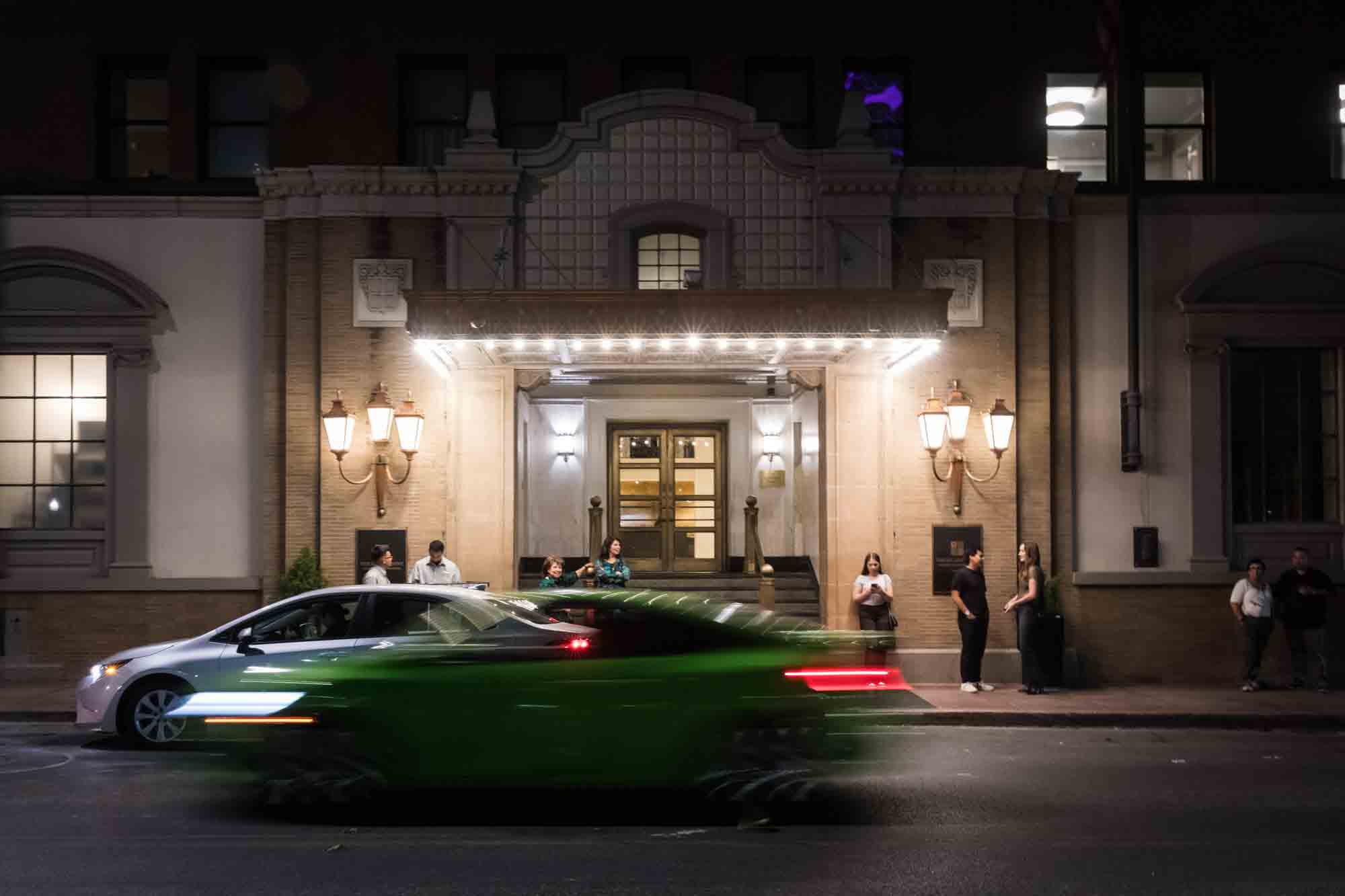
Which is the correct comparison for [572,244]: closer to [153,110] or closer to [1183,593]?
[153,110]

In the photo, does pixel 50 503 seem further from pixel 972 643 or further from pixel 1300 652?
pixel 1300 652

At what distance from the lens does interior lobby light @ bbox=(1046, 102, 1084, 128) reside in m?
17.4

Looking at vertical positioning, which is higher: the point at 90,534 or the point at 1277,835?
the point at 90,534

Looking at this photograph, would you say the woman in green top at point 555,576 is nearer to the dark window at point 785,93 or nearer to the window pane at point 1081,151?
the dark window at point 785,93

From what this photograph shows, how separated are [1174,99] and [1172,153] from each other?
2.56 feet

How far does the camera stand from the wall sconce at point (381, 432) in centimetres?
1606

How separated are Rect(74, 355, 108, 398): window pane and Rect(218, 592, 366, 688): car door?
7257mm

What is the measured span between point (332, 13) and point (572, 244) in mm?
4682

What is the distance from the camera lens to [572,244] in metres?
16.7

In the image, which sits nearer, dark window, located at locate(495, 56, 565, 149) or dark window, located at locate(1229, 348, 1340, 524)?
dark window, located at locate(1229, 348, 1340, 524)

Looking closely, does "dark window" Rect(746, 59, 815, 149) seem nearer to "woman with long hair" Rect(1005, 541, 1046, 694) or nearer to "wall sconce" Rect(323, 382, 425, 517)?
"wall sconce" Rect(323, 382, 425, 517)

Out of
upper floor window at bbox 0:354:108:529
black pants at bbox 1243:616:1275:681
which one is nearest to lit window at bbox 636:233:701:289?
upper floor window at bbox 0:354:108:529

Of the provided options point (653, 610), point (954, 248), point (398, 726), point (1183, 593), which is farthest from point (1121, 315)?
point (398, 726)

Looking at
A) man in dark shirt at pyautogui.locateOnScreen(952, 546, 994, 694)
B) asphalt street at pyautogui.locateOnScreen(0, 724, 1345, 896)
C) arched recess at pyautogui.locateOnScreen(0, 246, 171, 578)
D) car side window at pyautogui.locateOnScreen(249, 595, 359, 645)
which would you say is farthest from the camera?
arched recess at pyautogui.locateOnScreen(0, 246, 171, 578)
